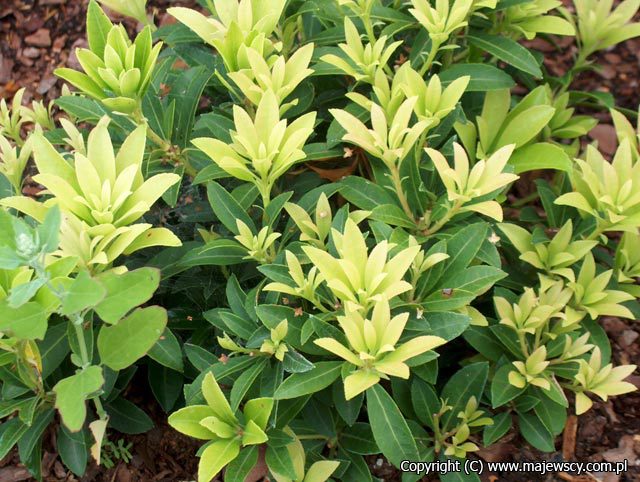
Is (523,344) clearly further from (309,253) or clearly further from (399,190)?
(309,253)

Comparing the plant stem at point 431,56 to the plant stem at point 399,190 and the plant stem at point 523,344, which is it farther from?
the plant stem at point 523,344

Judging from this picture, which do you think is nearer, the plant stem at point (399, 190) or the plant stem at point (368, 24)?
the plant stem at point (399, 190)

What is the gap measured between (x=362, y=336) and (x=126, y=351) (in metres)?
0.69

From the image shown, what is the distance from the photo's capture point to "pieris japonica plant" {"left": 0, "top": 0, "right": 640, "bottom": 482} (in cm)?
205

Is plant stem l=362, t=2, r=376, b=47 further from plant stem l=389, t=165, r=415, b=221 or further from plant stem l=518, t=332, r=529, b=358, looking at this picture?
plant stem l=518, t=332, r=529, b=358

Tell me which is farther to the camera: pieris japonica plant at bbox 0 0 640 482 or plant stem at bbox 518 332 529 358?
plant stem at bbox 518 332 529 358

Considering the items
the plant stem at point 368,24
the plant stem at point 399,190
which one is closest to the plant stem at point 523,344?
the plant stem at point 399,190

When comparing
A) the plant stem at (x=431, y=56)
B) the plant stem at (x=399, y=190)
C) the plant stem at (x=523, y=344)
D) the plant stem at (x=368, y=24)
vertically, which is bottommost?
the plant stem at (x=523, y=344)

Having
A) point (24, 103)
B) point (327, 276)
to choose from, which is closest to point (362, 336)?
point (327, 276)

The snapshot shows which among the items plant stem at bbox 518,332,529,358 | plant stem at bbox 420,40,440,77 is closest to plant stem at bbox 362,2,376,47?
plant stem at bbox 420,40,440,77

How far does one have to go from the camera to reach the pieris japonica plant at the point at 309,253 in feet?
6.73

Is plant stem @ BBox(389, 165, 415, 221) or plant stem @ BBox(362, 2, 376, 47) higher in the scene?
plant stem @ BBox(362, 2, 376, 47)

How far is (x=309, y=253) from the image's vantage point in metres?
2.03

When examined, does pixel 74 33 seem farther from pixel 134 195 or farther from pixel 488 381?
pixel 488 381
